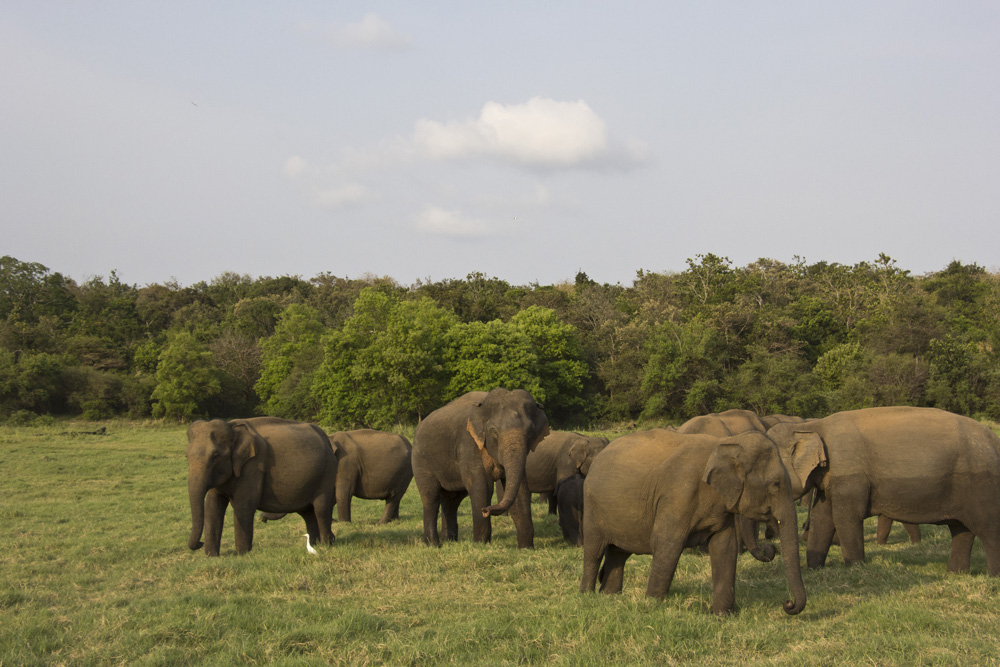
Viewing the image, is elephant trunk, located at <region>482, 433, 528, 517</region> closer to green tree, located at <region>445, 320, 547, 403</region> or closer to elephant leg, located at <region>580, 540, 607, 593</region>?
elephant leg, located at <region>580, 540, 607, 593</region>

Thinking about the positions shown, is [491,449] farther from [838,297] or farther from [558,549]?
[838,297]

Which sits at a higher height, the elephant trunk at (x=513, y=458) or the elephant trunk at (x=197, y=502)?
the elephant trunk at (x=513, y=458)

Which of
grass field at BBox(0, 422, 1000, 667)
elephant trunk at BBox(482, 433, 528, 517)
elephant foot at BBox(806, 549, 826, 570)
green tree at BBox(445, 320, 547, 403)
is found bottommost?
elephant foot at BBox(806, 549, 826, 570)

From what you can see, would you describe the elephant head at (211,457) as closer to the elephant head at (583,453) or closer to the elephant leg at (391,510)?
the elephant leg at (391,510)

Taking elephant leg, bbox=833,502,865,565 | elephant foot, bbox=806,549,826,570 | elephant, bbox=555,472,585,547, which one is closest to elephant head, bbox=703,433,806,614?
elephant leg, bbox=833,502,865,565

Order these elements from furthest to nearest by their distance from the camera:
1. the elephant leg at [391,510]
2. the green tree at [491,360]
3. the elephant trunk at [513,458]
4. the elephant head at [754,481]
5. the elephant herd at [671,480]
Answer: the green tree at [491,360], the elephant leg at [391,510], the elephant trunk at [513,458], the elephant herd at [671,480], the elephant head at [754,481]

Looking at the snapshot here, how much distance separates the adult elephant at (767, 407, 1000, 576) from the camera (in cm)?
1060

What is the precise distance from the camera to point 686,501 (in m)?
8.34

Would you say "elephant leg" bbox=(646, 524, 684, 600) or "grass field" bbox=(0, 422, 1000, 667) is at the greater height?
"elephant leg" bbox=(646, 524, 684, 600)

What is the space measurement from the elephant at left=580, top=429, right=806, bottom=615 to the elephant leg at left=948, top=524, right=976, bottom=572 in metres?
4.29

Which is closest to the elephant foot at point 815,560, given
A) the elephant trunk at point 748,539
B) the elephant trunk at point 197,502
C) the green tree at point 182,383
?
the elephant trunk at point 748,539

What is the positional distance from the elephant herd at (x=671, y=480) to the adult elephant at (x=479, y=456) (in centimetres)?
3

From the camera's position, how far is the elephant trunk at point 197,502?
12.4m

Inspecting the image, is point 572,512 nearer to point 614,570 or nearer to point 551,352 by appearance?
point 614,570
